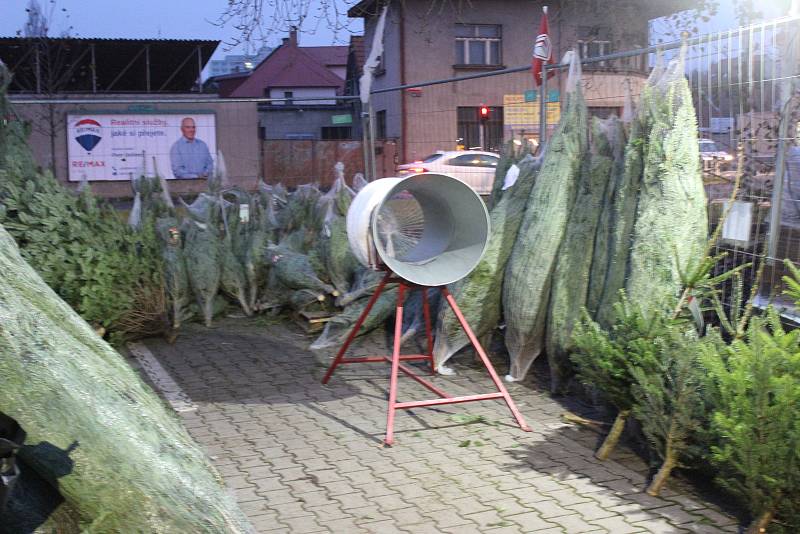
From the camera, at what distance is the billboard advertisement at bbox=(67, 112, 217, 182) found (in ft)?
58.2

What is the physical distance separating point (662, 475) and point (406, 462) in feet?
4.58

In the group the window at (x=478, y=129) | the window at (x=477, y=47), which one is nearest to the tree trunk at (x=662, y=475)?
the window at (x=478, y=129)

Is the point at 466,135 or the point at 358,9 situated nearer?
the point at 358,9

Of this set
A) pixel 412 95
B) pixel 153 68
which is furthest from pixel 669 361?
pixel 153 68

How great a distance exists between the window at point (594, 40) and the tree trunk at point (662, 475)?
5.93 metres

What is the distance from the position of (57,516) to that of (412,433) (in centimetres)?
318

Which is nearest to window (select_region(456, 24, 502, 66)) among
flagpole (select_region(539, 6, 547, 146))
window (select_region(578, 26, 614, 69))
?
window (select_region(578, 26, 614, 69))

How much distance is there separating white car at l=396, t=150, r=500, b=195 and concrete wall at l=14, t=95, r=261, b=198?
4.45 metres

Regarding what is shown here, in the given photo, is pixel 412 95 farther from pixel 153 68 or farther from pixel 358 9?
pixel 153 68

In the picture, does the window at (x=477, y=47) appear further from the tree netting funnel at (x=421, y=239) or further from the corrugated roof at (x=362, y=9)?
the tree netting funnel at (x=421, y=239)

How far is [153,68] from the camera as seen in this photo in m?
28.9

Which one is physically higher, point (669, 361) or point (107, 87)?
point (107, 87)

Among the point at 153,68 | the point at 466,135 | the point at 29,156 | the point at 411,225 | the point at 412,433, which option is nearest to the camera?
the point at 412,433

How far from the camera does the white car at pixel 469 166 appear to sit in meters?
8.79
